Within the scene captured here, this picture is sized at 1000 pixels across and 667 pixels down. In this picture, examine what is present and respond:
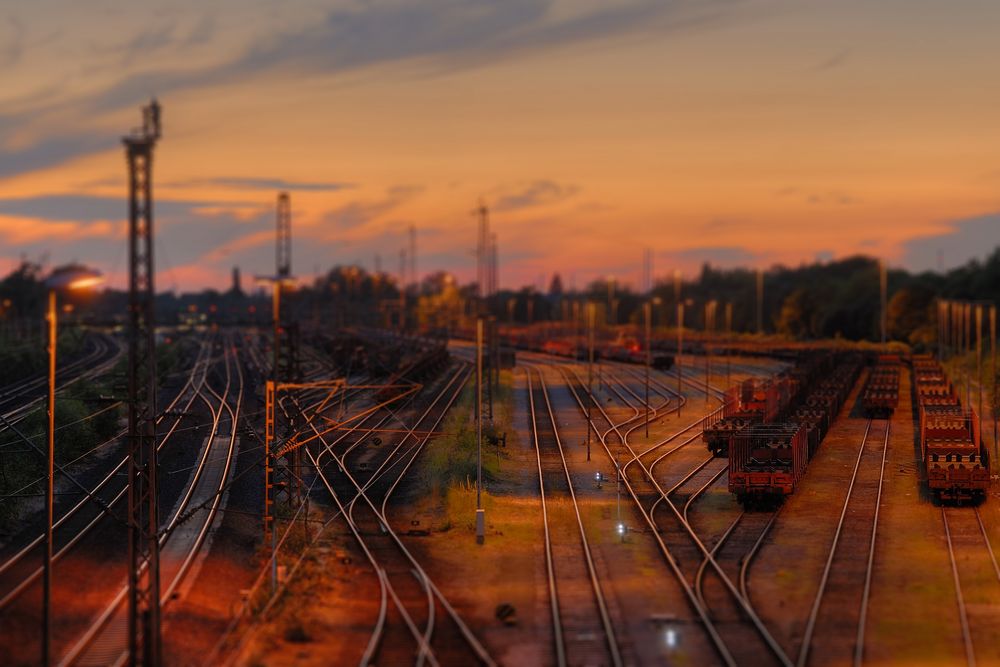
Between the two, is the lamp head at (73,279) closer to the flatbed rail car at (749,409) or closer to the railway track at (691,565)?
the railway track at (691,565)

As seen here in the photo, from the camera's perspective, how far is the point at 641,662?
64.4 feet

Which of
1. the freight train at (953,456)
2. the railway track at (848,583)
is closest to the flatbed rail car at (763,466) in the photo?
the railway track at (848,583)

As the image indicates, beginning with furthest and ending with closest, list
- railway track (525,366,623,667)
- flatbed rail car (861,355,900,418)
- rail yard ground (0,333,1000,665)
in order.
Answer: flatbed rail car (861,355,900,418), rail yard ground (0,333,1000,665), railway track (525,366,623,667)

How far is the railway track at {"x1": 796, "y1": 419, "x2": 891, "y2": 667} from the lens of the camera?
810 inches

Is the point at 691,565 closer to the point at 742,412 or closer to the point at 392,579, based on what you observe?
the point at 392,579

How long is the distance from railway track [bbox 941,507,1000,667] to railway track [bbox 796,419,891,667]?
182cm

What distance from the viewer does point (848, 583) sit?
25.6m

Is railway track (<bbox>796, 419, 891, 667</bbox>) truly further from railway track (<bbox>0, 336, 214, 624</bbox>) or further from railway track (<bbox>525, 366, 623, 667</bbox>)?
railway track (<bbox>0, 336, 214, 624</bbox>)

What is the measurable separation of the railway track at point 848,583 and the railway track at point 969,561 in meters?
1.82

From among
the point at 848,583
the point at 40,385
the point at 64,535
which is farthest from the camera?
the point at 40,385

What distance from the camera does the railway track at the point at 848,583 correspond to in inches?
810

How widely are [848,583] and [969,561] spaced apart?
426 cm

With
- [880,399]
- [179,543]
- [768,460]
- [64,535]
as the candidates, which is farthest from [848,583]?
[880,399]

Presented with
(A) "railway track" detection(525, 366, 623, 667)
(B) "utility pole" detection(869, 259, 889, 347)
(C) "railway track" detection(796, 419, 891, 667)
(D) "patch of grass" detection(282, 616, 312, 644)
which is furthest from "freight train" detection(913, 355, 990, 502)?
(B) "utility pole" detection(869, 259, 889, 347)
